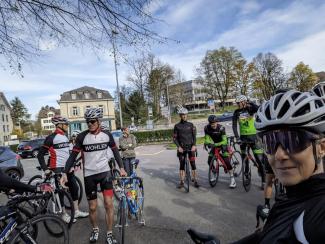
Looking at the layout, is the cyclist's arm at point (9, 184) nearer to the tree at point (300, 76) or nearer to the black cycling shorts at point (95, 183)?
the black cycling shorts at point (95, 183)

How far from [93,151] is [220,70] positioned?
5752cm

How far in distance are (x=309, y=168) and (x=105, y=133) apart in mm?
3962

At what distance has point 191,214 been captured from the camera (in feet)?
18.1

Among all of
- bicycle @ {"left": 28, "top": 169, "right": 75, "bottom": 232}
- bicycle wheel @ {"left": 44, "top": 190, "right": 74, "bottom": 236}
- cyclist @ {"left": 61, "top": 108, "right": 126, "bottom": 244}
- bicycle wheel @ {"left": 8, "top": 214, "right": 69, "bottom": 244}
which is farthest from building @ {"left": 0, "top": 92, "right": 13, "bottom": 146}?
bicycle wheel @ {"left": 8, "top": 214, "right": 69, "bottom": 244}

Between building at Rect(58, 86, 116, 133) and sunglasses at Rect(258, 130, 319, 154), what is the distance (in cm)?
6451

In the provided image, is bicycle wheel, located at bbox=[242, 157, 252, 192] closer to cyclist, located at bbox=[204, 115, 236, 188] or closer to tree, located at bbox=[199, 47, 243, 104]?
cyclist, located at bbox=[204, 115, 236, 188]

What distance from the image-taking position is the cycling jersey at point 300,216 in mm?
1082

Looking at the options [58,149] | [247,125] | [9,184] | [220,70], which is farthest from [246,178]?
[220,70]

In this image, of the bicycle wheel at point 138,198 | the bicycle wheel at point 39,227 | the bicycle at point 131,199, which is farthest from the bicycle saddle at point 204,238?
the bicycle wheel at point 138,198

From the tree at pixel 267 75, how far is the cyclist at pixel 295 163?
6326cm

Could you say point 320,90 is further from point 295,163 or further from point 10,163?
point 10,163

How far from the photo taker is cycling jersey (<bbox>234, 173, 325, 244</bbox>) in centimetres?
108

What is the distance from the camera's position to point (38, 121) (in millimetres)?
115250

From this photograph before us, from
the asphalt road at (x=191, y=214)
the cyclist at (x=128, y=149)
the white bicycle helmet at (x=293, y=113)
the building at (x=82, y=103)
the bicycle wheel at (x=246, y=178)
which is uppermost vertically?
the building at (x=82, y=103)
